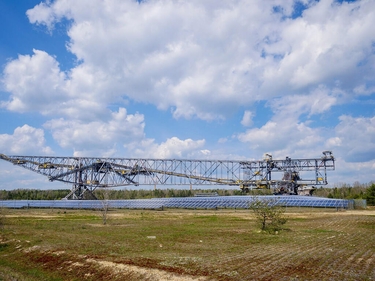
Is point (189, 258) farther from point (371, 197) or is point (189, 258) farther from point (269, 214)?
point (371, 197)

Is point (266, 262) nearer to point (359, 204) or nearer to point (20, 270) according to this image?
point (20, 270)

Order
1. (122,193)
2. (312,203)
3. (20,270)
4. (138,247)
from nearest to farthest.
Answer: (20,270) → (138,247) → (312,203) → (122,193)

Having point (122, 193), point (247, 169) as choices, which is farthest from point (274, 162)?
point (122, 193)

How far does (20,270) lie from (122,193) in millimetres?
142636

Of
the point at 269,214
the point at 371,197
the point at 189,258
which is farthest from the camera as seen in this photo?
the point at 371,197

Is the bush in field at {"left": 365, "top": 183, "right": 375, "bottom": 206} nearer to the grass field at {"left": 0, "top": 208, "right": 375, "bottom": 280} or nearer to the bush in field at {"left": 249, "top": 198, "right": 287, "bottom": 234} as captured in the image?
the bush in field at {"left": 249, "top": 198, "right": 287, "bottom": 234}

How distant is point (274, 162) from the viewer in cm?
9194

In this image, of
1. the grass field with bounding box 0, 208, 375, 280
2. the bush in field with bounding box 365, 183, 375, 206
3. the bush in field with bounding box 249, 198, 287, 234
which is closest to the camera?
the grass field with bounding box 0, 208, 375, 280

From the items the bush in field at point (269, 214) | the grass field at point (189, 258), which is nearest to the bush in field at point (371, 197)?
the bush in field at point (269, 214)

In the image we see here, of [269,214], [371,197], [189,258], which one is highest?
[269,214]

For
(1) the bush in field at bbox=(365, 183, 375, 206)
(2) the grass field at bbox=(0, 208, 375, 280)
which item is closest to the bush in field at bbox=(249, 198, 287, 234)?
(2) the grass field at bbox=(0, 208, 375, 280)

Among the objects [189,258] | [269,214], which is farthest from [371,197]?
[189,258]

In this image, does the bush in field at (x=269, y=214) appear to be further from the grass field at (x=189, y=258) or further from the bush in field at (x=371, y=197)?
the bush in field at (x=371, y=197)

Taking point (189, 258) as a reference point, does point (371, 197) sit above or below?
below
